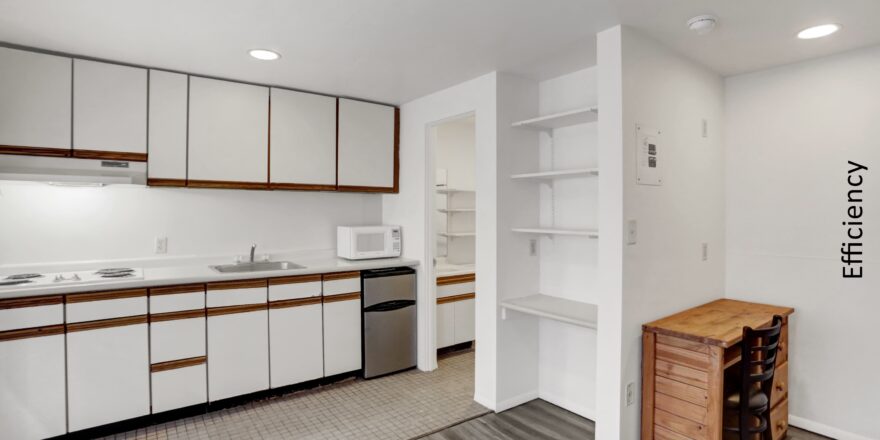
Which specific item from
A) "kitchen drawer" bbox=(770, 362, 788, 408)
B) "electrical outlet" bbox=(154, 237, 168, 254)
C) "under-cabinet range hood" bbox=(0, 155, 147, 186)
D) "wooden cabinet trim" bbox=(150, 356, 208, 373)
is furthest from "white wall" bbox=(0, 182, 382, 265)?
"kitchen drawer" bbox=(770, 362, 788, 408)

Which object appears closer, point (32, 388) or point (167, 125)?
point (32, 388)

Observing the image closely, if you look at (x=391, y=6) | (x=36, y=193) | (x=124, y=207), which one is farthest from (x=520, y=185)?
(x=36, y=193)

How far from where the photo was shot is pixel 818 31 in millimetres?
2398

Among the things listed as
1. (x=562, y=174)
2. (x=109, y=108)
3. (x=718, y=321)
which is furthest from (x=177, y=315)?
(x=718, y=321)

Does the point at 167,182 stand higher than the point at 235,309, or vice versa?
the point at 167,182

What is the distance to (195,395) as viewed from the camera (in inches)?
119

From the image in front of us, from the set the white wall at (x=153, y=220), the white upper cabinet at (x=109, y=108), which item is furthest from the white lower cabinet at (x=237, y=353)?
the white upper cabinet at (x=109, y=108)

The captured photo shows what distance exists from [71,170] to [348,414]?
7.73 ft

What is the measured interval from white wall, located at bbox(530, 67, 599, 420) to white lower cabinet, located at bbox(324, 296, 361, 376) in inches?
57.6

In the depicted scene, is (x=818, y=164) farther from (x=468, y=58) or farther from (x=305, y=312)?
(x=305, y=312)

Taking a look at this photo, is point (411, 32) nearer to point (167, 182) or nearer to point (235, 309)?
point (167, 182)

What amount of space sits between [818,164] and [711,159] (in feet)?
1.95

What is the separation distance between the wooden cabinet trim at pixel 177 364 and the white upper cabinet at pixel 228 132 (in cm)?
122

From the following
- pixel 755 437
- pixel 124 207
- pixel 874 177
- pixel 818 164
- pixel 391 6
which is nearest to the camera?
pixel 391 6
